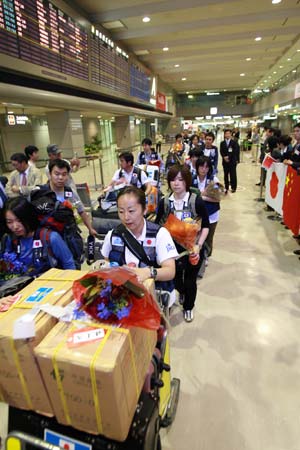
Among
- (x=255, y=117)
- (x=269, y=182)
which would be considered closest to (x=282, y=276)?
(x=269, y=182)

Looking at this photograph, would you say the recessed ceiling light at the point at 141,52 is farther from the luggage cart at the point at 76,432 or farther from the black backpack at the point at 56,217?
the luggage cart at the point at 76,432

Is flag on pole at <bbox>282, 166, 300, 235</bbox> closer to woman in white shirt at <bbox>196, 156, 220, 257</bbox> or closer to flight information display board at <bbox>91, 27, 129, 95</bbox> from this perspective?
woman in white shirt at <bbox>196, 156, 220, 257</bbox>

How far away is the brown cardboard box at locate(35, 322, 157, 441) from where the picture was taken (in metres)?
0.83

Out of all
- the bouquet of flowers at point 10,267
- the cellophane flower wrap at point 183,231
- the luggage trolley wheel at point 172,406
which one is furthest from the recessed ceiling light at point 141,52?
the luggage trolley wheel at point 172,406

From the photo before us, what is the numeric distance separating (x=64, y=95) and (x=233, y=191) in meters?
5.08

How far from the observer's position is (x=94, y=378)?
823 millimetres

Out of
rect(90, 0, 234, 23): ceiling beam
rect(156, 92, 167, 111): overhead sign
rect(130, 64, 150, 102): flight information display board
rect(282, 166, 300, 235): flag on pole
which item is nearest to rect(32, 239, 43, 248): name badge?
rect(282, 166, 300, 235): flag on pole

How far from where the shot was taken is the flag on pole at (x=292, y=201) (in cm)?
382

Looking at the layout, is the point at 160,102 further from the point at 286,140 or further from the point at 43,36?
the point at 286,140

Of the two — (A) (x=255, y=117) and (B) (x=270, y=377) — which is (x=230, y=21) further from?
(A) (x=255, y=117)

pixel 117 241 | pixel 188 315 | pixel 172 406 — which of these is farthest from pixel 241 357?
pixel 117 241

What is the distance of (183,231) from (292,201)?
268cm

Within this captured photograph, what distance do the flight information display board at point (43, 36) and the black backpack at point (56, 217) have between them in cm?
378

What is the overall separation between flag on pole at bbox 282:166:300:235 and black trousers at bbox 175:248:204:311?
2.08 m
